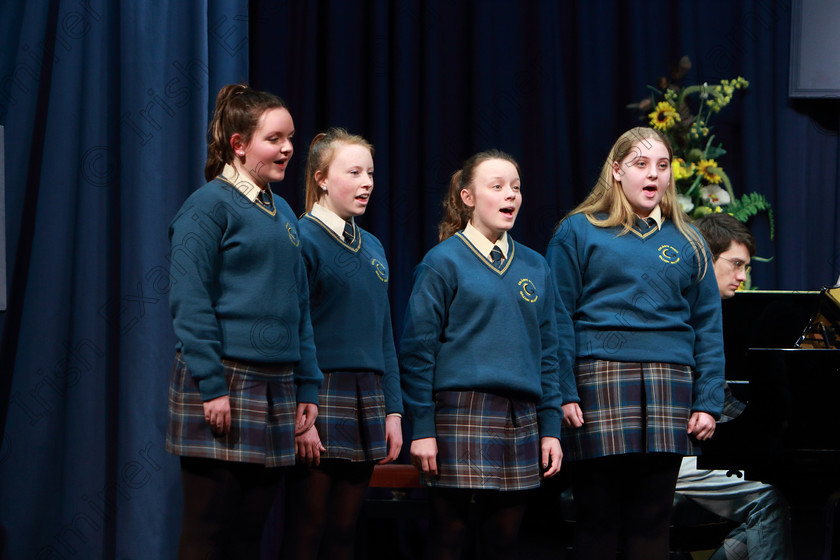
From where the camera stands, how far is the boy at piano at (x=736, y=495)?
2.78m

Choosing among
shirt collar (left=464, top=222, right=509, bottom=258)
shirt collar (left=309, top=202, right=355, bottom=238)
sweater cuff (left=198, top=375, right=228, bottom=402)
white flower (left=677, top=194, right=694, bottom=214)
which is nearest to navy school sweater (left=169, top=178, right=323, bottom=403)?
sweater cuff (left=198, top=375, right=228, bottom=402)

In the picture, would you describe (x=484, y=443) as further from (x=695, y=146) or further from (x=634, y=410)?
(x=695, y=146)

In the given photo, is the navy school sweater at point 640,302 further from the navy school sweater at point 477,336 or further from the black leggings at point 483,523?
the black leggings at point 483,523

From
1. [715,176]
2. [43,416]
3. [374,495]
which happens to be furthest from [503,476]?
[715,176]

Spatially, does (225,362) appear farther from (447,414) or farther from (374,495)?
(374,495)

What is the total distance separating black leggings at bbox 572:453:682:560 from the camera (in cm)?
226

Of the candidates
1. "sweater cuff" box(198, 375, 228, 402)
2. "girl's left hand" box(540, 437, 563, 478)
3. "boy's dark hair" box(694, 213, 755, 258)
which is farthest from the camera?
"boy's dark hair" box(694, 213, 755, 258)

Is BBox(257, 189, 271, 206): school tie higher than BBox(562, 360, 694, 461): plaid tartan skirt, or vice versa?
BBox(257, 189, 271, 206): school tie

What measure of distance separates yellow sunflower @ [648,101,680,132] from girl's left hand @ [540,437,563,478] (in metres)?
1.88

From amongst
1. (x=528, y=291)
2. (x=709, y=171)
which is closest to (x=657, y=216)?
(x=528, y=291)

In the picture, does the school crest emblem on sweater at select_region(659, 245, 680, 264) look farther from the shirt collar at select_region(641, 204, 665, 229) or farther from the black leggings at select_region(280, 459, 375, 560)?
the black leggings at select_region(280, 459, 375, 560)

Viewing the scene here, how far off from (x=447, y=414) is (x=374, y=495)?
131 centimetres

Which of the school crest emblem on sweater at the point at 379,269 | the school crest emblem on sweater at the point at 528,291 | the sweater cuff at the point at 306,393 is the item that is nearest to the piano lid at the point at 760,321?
the school crest emblem on sweater at the point at 528,291

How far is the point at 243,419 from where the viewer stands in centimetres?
188
